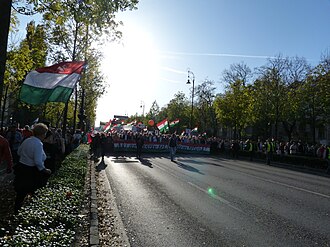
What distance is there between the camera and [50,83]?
1014cm

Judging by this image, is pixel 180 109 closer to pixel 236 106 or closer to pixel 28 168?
pixel 236 106

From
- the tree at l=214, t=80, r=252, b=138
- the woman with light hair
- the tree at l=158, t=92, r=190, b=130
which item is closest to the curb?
the woman with light hair

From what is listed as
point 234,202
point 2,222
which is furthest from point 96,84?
point 2,222

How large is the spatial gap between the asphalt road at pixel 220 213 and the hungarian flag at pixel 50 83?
11.8 feet

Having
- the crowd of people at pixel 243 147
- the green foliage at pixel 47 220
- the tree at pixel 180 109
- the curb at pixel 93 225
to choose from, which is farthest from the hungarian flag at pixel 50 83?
the tree at pixel 180 109

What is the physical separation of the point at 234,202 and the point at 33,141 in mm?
5458

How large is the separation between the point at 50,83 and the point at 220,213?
6.25 meters

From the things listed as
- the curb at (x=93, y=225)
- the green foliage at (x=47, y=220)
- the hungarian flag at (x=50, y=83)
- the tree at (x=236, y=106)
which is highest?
the tree at (x=236, y=106)

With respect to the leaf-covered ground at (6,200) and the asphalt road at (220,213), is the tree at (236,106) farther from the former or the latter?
the leaf-covered ground at (6,200)

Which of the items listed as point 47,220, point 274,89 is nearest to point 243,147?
point 274,89

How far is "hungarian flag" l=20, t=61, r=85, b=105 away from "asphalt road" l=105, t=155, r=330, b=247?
3.58 meters

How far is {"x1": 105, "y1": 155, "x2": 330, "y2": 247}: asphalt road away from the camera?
5926mm

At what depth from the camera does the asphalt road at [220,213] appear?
5.93 m

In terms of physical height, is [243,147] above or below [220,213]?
above
